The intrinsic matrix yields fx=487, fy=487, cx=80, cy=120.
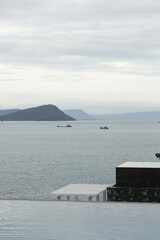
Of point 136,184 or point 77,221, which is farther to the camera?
point 136,184

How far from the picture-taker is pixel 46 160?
5500 centimetres

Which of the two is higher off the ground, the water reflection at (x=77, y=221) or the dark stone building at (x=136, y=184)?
the dark stone building at (x=136, y=184)

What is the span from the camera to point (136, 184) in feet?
53.0

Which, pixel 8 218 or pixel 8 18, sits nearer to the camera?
pixel 8 218

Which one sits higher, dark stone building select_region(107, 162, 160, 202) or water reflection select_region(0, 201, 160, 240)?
dark stone building select_region(107, 162, 160, 202)

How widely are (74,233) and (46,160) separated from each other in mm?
43978

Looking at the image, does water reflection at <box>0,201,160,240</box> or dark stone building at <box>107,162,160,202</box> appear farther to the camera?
dark stone building at <box>107,162,160,202</box>

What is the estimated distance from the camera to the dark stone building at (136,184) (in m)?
15.8

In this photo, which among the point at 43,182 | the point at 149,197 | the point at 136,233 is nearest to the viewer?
the point at 136,233

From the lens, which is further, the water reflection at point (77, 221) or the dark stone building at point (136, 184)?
the dark stone building at point (136, 184)

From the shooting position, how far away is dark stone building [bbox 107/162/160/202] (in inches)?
621

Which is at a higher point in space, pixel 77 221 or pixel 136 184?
pixel 136 184

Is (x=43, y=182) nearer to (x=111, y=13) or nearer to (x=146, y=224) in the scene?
(x=111, y=13)

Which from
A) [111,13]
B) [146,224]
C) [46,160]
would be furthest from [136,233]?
[46,160]
